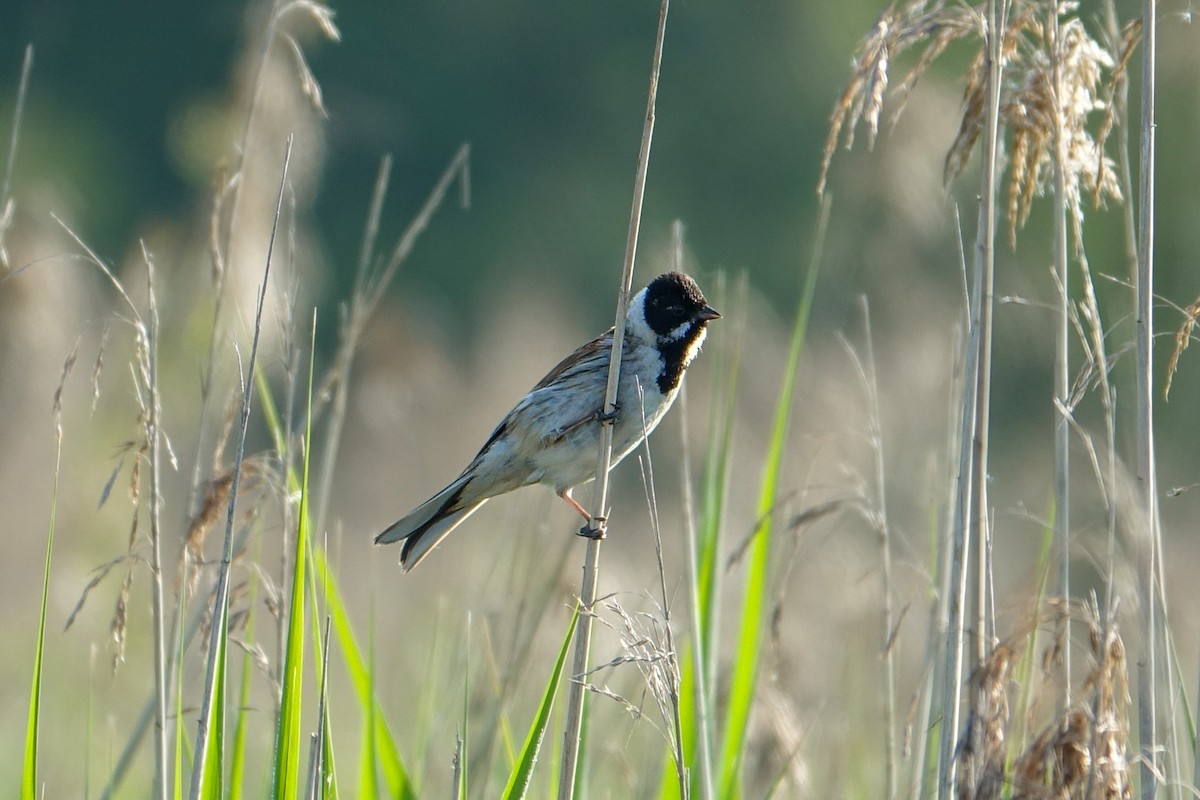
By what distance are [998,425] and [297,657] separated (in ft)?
56.5

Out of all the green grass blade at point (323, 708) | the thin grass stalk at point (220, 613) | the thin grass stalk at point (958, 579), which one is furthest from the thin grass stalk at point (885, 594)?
the thin grass stalk at point (220, 613)

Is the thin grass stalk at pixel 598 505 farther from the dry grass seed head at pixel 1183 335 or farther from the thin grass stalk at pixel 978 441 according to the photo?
the dry grass seed head at pixel 1183 335

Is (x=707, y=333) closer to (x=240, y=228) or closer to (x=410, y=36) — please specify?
(x=240, y=228)

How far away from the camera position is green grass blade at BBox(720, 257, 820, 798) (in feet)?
8.79

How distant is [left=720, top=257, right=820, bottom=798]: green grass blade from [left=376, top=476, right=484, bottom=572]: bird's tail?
1.00 m

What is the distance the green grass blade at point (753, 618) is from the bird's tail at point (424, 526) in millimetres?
1002

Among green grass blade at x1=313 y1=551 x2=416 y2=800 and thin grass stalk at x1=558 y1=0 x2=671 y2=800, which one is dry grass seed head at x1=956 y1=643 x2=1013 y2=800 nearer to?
thin grass stalk at x1=558 y1=0 x2=671 y2=800

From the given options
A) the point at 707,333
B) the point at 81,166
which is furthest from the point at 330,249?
the point at 707,333

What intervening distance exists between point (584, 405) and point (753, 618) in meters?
1.33

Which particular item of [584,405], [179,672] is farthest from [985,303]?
[584,405]

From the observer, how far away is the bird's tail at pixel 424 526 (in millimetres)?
3537

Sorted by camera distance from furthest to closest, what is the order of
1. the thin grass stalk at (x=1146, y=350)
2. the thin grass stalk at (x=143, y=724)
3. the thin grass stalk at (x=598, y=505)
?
the thin grass stalk at (x=143, y=724)
the thin grass stalk at (x=598, y=505)
the thin grass stalk at (x=1146, y=350)

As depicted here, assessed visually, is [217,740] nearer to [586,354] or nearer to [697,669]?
[697,669]

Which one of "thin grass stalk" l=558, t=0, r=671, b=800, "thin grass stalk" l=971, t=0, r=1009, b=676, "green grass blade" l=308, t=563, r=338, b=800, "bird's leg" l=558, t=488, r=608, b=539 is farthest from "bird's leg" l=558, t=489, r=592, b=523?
"thin grass stalk" l=971, t=0, r=1009, b=676
